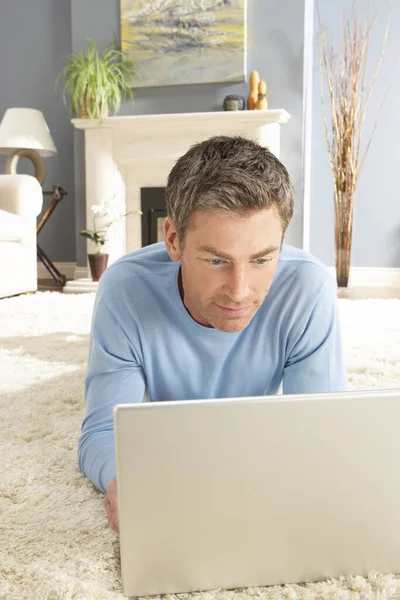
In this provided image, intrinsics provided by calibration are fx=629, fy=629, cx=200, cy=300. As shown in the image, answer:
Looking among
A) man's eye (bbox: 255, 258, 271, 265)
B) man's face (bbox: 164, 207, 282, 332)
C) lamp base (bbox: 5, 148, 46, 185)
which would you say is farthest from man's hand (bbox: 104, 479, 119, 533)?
lamp base (bbox: 5, 148, 46, 185)

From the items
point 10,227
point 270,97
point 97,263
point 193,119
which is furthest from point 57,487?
point 270,97

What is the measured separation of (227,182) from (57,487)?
0.63 m

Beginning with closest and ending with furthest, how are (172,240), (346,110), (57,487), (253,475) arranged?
(253,475), (172,240), (57,487), (346,110)

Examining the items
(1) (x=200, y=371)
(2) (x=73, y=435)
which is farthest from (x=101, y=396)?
(2) (x=73, y=435)

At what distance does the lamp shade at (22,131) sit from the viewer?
15.0 feet

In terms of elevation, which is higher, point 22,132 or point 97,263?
point 22,132

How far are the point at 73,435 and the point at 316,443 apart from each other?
Result: 853 millimetres

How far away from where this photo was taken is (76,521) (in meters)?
0.99

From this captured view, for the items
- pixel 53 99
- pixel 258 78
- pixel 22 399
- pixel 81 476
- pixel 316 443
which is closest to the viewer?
pixel 316 443

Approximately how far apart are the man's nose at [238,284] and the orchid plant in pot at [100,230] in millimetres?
3519

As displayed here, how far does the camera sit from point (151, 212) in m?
4.80

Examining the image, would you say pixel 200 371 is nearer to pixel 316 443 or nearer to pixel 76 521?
pixel 76 521

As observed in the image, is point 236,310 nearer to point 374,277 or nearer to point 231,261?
point 231,261

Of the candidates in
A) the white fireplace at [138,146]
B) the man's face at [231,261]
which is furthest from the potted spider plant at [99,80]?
the man's face at [231,261]
